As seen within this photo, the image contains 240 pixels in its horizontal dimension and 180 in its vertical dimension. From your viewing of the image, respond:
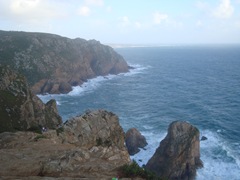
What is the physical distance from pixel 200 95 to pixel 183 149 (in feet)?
185

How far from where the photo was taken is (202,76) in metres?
146

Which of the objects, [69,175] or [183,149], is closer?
[69,175]

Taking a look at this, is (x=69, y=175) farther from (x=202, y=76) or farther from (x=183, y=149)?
(x=202, y=76)

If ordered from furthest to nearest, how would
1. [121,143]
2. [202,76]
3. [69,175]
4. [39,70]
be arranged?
[202,76], [39,70], [121,143], [69,175]

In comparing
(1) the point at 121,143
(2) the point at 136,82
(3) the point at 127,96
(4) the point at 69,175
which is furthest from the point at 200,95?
(4) the point at 69,175

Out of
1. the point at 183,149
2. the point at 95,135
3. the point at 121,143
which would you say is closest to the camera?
the point at 95,135

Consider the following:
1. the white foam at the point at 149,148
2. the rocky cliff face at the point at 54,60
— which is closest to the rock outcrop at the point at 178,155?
the white foam at the point at 149,148

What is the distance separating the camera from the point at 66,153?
2025 cm

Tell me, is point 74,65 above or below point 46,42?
below

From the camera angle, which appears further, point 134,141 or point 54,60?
point 54,60

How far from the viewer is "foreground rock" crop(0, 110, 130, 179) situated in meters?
17.8

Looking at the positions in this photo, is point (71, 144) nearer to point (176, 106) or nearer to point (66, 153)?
point (66, 153)

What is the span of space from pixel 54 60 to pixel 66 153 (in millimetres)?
111796

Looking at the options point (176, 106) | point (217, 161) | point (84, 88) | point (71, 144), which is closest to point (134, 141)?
point (217, 161)
